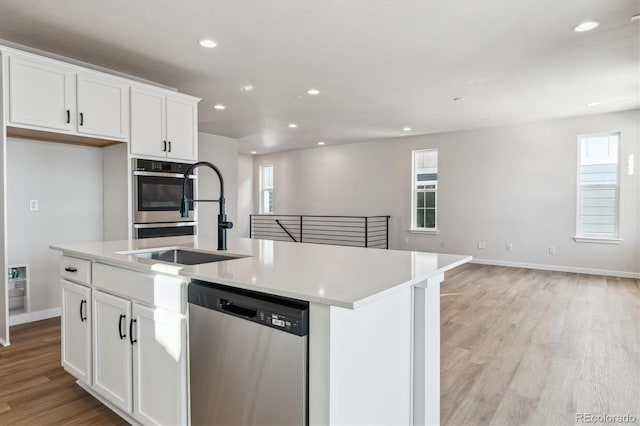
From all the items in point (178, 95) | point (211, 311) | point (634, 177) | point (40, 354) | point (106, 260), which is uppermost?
point (178, 95)

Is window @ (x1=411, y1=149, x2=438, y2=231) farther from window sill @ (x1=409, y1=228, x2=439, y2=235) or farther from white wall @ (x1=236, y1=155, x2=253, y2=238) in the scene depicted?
white wall @ (x1=236, y1=155, x2=253, y2=238)

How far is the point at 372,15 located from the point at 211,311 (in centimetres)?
242

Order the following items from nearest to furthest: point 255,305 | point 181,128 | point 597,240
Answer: point 255,305 → point 181,128 → point 597,240

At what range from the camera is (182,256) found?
238 cm

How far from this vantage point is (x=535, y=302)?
4.35 m

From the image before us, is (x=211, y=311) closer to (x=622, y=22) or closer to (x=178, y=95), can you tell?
(x=178, y=95)

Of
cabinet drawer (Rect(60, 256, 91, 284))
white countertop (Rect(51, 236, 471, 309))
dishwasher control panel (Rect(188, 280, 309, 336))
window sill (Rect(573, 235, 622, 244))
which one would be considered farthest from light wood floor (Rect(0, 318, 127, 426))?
window sill (Rect(573, 235, 622, 244))

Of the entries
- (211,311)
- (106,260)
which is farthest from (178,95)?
(211,311)

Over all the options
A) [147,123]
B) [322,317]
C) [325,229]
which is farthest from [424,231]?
[322,317]

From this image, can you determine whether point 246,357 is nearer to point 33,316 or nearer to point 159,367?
point 159,367

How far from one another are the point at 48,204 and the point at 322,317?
3.80 metres

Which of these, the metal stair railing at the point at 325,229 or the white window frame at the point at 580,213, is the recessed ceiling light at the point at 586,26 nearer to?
the white window frame at the point at 580,213

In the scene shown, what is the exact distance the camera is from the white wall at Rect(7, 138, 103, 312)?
3.54m

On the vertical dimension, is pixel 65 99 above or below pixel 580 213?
above
